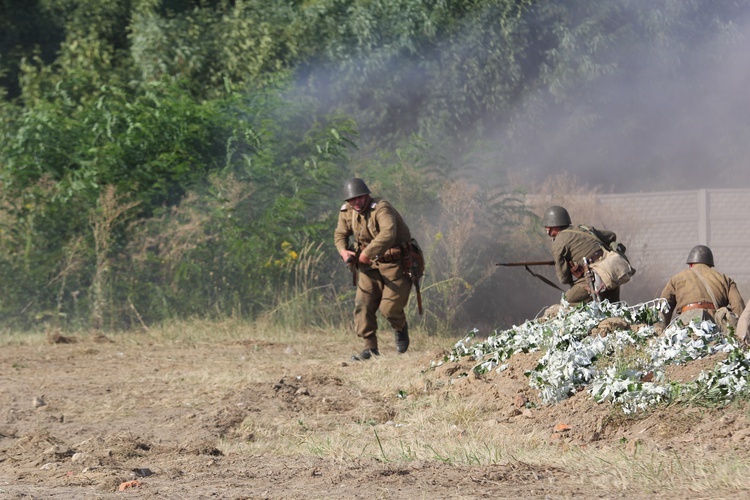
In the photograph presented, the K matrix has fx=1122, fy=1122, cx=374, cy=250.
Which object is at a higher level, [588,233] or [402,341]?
[588,233]

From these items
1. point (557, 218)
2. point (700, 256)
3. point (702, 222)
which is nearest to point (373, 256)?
point (557, 218)

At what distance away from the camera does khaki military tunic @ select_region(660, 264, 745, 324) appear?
837 centimetres

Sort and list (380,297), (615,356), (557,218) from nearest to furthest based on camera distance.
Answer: (615,356), (557,218), (380,297)

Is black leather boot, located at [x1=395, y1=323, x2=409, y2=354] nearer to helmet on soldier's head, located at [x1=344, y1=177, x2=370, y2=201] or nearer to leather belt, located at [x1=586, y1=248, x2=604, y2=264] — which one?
helmet on soldier's head, located at [x1=344, y1=177, x2=370, y2=201]

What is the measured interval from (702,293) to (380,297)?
3043mm

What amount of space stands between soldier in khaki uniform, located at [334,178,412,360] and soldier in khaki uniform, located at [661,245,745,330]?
8.20 feet

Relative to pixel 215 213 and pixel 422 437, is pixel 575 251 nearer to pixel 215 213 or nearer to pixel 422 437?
pixel 422 437

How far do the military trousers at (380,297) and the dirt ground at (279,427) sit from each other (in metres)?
0.32

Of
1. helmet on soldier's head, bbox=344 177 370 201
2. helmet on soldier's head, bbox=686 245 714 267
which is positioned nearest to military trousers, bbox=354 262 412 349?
helmet on soldier's head, bbox=344 177 370 201

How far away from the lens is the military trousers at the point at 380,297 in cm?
1005

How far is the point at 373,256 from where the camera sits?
982 cm

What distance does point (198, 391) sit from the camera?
8.70 meters

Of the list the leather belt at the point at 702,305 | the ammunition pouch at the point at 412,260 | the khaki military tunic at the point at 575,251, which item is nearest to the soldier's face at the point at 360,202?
the ammunition pouch at the point at 412,260

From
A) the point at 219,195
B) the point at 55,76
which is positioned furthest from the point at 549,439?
the point at 55,76
